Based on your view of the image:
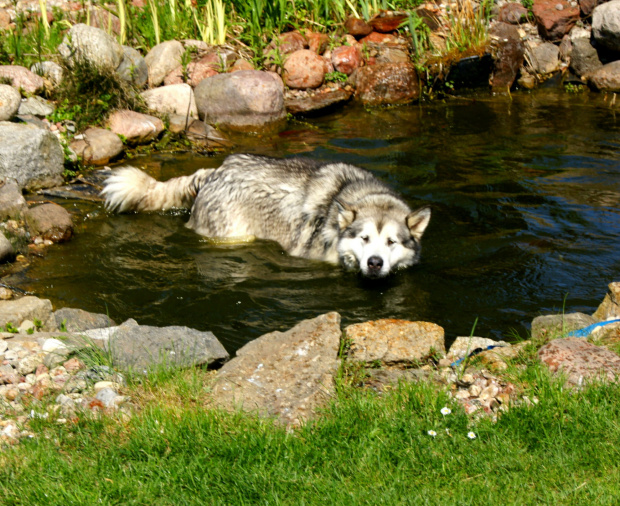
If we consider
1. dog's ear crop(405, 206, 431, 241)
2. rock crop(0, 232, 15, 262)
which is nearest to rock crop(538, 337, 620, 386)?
dog's ear crop(405, 206, 431, 241)

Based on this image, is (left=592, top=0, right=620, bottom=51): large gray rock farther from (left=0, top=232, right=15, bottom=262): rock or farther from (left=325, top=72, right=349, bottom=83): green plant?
(left=0, top=232, right=15, bottom=262): rock

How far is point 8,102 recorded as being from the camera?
9.76 metres

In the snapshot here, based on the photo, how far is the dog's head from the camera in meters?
7.24

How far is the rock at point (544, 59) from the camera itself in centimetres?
1505

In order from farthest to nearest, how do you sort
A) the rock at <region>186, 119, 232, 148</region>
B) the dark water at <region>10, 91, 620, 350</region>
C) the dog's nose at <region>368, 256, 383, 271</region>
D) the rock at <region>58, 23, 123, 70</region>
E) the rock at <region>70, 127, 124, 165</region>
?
the rock at <region>186, 119, 232, 148</region>, the rock at <region>58, 23, 123, 70</region>, the rock at <region>70, 127, 124, 165</region>, the dog's nose at <region>368, 256, 383, 271</region>, the dark water at <region>10, 91, 620, 350</region>

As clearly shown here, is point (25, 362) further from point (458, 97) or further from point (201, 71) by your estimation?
point (458, 97)

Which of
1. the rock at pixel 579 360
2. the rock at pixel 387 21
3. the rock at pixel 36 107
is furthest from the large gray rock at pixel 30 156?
the rock at pixel 387 21

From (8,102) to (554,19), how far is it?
11.8 meters

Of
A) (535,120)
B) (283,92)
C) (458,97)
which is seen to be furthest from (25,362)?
(458,97)

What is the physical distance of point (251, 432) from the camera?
3.94 meters

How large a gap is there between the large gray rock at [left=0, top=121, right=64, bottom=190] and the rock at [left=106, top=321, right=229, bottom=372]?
4.87 meters

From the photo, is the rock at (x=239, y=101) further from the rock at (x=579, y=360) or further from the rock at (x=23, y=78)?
the rock at (x=579, y=360)

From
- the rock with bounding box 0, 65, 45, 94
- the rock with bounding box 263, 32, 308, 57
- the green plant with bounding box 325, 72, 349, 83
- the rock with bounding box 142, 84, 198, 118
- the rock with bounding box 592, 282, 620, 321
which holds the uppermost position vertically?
the rock with bounding box 263, 32, 308, 57

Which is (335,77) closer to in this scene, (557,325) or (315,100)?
(315,100)
